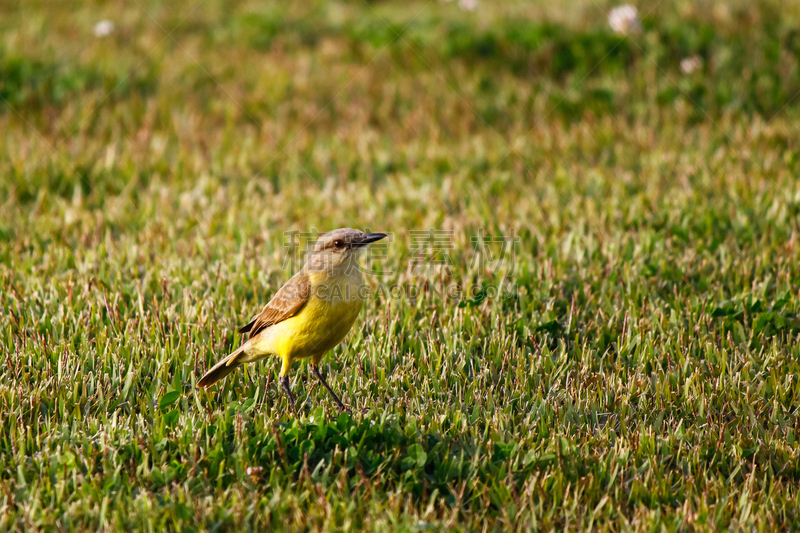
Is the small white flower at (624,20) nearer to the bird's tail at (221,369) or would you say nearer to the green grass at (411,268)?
the green grass at (411,268)

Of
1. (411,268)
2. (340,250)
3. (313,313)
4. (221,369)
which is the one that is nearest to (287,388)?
(221,369)

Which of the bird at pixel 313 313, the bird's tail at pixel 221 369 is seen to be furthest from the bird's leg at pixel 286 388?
the bird's tail at pixel 221 369

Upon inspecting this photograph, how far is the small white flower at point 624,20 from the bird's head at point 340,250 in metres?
7.91

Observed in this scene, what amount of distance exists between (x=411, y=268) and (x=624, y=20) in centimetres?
661

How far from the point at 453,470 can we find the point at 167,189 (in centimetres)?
548

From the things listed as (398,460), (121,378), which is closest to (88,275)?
(121,378)

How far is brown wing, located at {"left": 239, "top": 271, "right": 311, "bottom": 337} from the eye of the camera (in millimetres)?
4508

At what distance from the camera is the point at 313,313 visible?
4.38 m

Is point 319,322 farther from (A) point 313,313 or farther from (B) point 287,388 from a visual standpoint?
(B) point 287,388

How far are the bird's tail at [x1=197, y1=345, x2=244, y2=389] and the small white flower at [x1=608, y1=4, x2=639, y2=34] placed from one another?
28.1ft

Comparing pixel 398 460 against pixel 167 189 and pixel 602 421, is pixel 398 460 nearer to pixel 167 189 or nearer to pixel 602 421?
pixel 602 421

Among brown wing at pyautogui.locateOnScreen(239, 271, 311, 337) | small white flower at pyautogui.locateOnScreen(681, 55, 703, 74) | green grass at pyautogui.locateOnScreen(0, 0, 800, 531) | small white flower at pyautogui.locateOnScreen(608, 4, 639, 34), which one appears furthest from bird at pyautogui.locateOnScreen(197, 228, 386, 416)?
small white flower at pyautogui.locateOnScreen(608, 4, 639, 34)

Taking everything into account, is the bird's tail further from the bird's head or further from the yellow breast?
the bird's head

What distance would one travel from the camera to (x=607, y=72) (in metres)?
10.8
